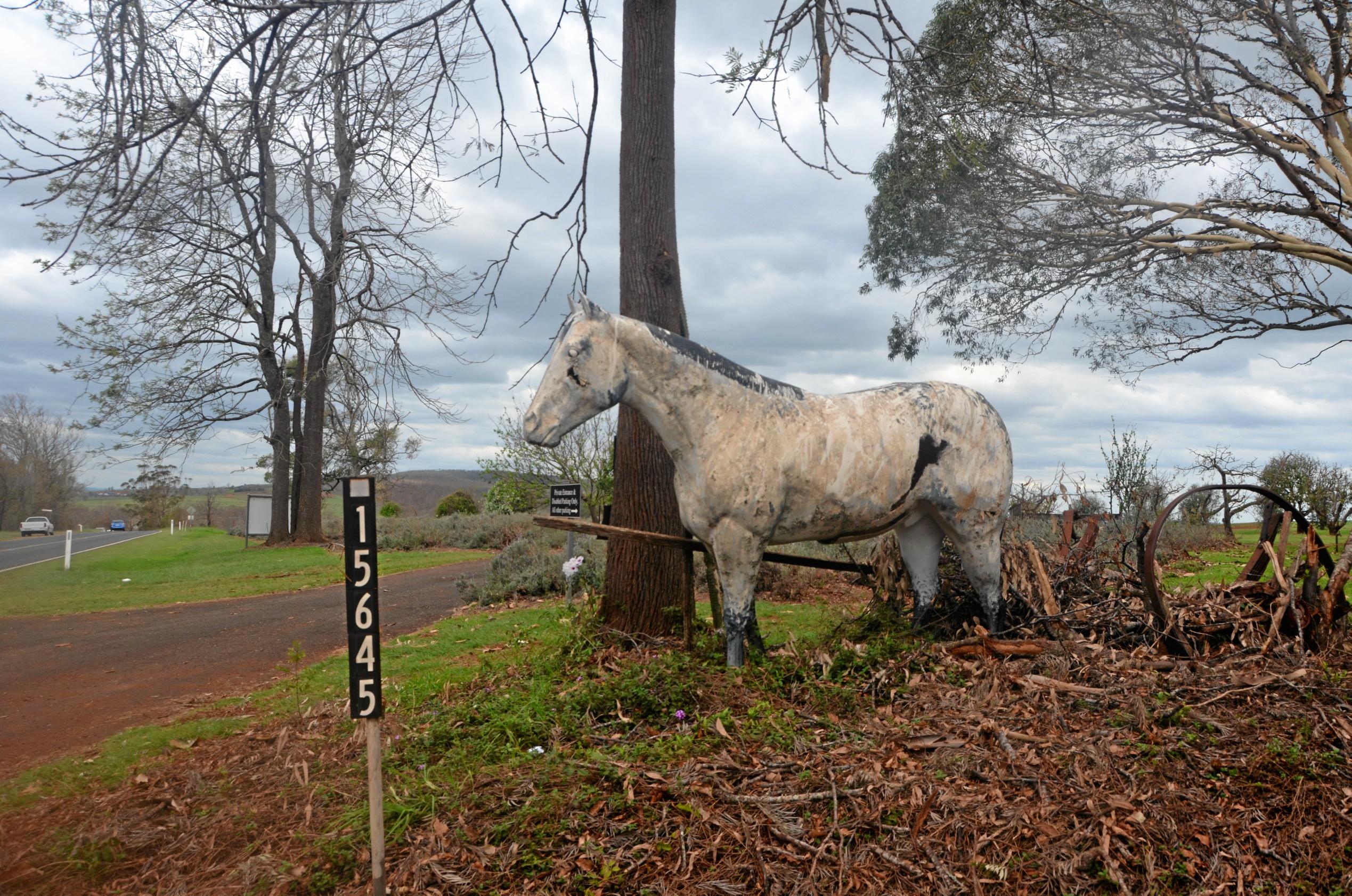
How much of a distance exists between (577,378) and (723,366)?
1.00 m

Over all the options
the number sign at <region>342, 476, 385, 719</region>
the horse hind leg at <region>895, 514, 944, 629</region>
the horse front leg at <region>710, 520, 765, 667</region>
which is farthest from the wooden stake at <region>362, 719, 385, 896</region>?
the horse hind leg at <region>895, 514, 944, 629</region>

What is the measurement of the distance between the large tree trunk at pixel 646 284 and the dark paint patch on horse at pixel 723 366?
1485mm

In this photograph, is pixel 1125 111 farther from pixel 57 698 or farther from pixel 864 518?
pixel 57 698

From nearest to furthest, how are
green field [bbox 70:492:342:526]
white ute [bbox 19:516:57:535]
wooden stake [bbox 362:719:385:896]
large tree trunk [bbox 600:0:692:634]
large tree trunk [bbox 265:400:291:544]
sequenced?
1. wooden stake [bbox 362:719:385:896]
2. large tree trunk [bbox 600:0:692:634]
3. large tree trunk [bbox 265:400:291:544]
4. green field [bbox 70:492:342:526]
5. white ute [bbox 19:516:57:535]

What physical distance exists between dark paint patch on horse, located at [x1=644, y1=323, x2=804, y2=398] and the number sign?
2019mm

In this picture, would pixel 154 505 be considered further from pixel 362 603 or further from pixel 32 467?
pixel 362 603

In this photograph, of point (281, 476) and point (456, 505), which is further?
point (456, 505)

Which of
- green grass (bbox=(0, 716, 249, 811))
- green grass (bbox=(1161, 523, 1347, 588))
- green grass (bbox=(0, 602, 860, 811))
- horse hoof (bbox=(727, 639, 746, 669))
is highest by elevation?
horse hoof (bbox=(727, 639, 746, 669))

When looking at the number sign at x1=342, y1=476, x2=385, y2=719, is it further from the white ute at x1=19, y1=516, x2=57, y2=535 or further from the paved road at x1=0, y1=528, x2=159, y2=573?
the white ute at x1=19, y1=516, x2=57, y2=535

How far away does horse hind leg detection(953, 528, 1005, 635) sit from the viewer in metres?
5.53

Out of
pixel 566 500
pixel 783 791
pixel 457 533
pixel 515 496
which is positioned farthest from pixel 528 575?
pixel 457 533

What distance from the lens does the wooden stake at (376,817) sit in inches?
125

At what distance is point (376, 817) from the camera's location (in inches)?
127

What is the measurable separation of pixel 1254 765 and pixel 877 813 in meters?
1.94
